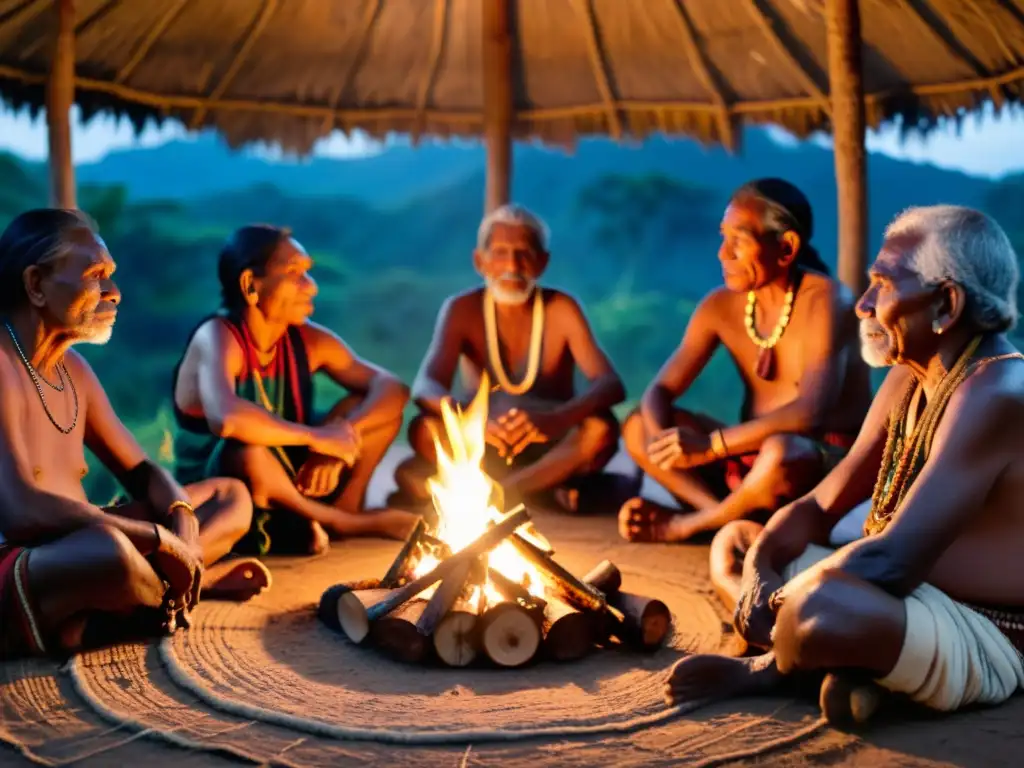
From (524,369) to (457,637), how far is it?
100 inches

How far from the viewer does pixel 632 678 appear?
11.3ft

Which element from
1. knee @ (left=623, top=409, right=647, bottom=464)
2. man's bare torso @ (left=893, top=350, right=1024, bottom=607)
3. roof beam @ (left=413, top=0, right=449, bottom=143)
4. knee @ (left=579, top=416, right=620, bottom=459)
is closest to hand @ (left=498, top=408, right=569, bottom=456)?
knee @ (left=579, top=416, right=620, bottom=459)

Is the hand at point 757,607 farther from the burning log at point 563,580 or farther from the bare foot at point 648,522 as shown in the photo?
the bare foot at point 648,522

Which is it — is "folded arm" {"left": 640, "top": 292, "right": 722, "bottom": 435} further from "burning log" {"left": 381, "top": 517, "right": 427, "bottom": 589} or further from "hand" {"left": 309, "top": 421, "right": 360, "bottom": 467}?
"burning log" {"left": 381, "top": 517, "right": 427, "bottom": 589}

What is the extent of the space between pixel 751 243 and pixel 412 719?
9.07 ft

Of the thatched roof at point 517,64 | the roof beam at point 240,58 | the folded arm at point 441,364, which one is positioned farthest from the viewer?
the roof beam at point 240,58

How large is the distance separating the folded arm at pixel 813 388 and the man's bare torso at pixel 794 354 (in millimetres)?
21

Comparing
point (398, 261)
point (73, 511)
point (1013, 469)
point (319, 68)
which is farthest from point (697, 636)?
point (398, 261)

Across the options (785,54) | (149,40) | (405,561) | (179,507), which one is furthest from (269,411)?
(785,54)

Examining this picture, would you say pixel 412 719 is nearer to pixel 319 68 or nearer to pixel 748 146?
pixel 319 68

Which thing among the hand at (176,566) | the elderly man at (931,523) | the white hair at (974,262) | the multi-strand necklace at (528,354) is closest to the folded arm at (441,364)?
the multi-strand necklace at (528,354)

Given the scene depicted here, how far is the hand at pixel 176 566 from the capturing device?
3.71 metres

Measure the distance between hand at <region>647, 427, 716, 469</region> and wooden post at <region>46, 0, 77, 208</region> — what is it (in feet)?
12.5

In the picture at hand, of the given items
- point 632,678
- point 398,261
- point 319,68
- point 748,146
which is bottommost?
point 632,678
